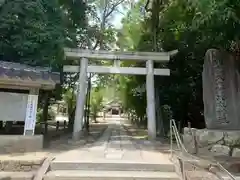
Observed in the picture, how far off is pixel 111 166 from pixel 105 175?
0.50 meters

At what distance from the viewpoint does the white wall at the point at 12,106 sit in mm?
8289

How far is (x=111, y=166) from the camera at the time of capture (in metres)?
6.07

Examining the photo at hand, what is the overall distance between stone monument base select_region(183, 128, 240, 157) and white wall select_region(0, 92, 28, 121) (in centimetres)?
526

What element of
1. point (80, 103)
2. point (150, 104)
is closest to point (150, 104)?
point (150, 104)

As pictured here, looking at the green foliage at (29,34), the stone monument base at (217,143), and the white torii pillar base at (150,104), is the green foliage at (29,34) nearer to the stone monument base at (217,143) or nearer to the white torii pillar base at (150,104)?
the white torii pillar base at (150,104)

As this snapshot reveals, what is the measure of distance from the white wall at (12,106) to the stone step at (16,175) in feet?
9.05

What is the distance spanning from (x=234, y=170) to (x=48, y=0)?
9047 mm

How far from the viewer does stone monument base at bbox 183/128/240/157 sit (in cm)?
669

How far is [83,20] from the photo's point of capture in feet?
48.3

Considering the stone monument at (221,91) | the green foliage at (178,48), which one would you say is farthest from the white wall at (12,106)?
the green foliage at (178,48)

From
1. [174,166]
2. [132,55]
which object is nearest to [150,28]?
[132,55]

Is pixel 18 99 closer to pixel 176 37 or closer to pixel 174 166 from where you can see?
pixel 174 166

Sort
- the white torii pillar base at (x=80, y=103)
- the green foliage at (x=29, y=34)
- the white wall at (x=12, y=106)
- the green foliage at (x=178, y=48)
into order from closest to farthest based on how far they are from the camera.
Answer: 1. the white wall at (x=12, y=106)
2. the green foliage at (x=29, y=34)
3. the white torii pillar base at (x=80, y=103)
4. the green foliage at (x=178, y=48)

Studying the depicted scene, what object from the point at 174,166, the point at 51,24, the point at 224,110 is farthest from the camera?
the point at 51,24
